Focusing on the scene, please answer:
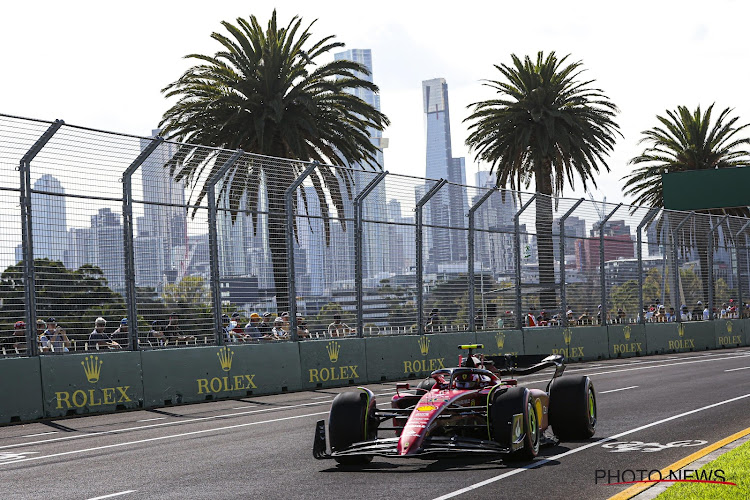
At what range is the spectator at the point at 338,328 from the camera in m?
20.8

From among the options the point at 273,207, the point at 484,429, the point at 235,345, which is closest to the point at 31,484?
the point at 484,429

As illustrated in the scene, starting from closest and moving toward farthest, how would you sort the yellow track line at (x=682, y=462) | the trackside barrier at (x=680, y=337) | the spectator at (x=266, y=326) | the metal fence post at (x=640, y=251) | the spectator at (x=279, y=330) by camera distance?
the yellow track line at (x=682, y=462)
the spectator at (x=266, y=326)
the spectator at (x=279, y=330)
the metal fence post at (x=640, y=251)
the trackside barrier at (x=680, y=337)

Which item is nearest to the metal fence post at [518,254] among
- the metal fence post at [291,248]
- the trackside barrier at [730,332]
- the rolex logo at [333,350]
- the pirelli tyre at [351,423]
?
the rolex logo at [333,350]

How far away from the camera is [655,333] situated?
32.2 metres

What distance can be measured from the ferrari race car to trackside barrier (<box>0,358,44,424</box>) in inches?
258

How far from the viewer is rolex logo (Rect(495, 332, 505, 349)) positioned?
2534 centimetres

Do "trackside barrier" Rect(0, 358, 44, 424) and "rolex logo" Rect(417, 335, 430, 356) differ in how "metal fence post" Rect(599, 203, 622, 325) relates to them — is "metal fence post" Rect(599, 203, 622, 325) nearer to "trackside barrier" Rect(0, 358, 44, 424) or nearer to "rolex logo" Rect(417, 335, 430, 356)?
"rolex logo" Rect(417, 335, 430, 356)

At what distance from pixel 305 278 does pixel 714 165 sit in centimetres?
3232

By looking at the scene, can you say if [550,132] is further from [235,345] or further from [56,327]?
[56,327]

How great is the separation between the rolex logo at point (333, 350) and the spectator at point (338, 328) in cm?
42

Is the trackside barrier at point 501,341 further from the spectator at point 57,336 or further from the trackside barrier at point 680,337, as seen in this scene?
the spectator at point 57,336

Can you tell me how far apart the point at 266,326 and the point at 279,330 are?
1.50ft

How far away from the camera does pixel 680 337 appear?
33.7m

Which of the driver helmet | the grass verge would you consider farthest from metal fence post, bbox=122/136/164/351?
the grass verge
